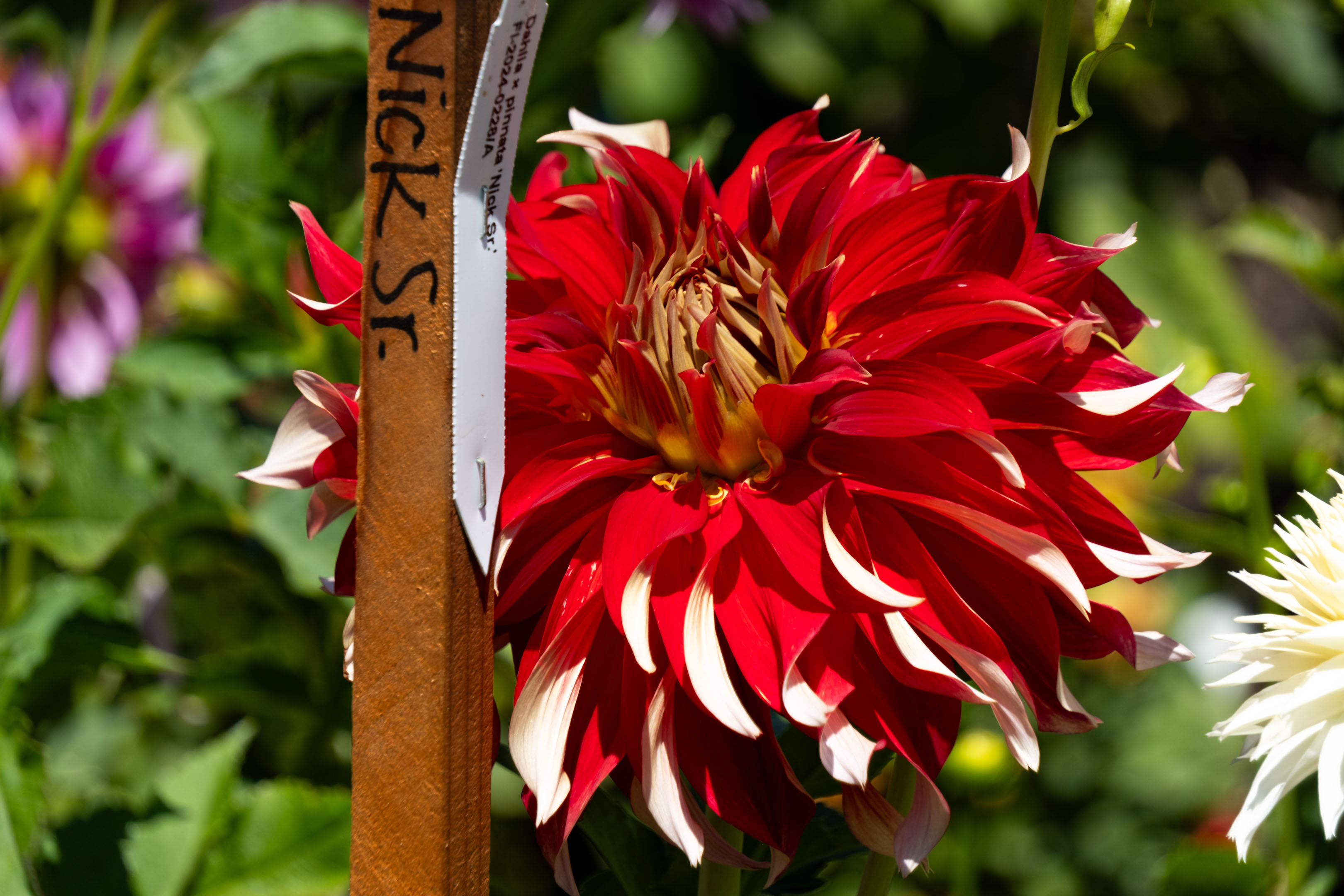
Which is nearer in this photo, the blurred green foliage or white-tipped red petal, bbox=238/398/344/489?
white-tipped red petal, bbox=238/398/344/489

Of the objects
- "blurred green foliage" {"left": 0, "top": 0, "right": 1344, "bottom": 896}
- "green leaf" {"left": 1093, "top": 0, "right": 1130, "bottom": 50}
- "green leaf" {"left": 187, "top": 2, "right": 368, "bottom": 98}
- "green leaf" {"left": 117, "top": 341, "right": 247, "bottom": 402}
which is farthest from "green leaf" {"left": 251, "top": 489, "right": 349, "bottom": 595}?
"green leaf" {"left": 1093, "top": 0, "right": 1130, "bottom": 50}

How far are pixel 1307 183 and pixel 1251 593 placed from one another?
882 mm

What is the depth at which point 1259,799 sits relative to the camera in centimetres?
31

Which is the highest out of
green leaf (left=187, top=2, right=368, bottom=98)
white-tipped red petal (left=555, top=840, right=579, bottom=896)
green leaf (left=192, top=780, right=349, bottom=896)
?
green leaf (left=187, top=2, right=368, bottom=98)

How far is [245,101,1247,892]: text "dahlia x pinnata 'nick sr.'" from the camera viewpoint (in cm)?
27

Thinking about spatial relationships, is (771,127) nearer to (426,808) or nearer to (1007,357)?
(1007,357)

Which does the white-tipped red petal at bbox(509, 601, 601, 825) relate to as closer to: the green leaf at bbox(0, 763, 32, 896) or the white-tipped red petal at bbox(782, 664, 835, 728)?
the white-tipped red petal at bbox(782, 664, 835, 728)

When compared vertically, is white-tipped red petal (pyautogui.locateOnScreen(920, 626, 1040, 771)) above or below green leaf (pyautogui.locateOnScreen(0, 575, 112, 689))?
above

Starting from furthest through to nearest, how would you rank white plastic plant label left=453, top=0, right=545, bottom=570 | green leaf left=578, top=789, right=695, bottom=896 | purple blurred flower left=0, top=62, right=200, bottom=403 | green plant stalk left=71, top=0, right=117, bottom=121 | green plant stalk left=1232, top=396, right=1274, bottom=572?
purple blurred flower left=0, top=62, right=200, bottom=403 < green plant stalk left=71, top=0, right=117, bottom=121 < green plant stalk left=1232, top=396, right=1274, bottom=572 < green leaf left=578, top=789, right=695, bottom=896 < white plastic plant label left=453, top=0, right=545, bottom=570

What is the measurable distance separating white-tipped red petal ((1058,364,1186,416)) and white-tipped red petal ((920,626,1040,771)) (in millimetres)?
74

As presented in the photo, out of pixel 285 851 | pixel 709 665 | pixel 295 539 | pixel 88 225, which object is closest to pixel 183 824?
pixel 285 851

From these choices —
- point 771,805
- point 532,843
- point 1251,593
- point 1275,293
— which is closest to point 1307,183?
point 1275,293

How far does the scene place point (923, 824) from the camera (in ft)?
0.89

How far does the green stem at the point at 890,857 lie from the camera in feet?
1.00
